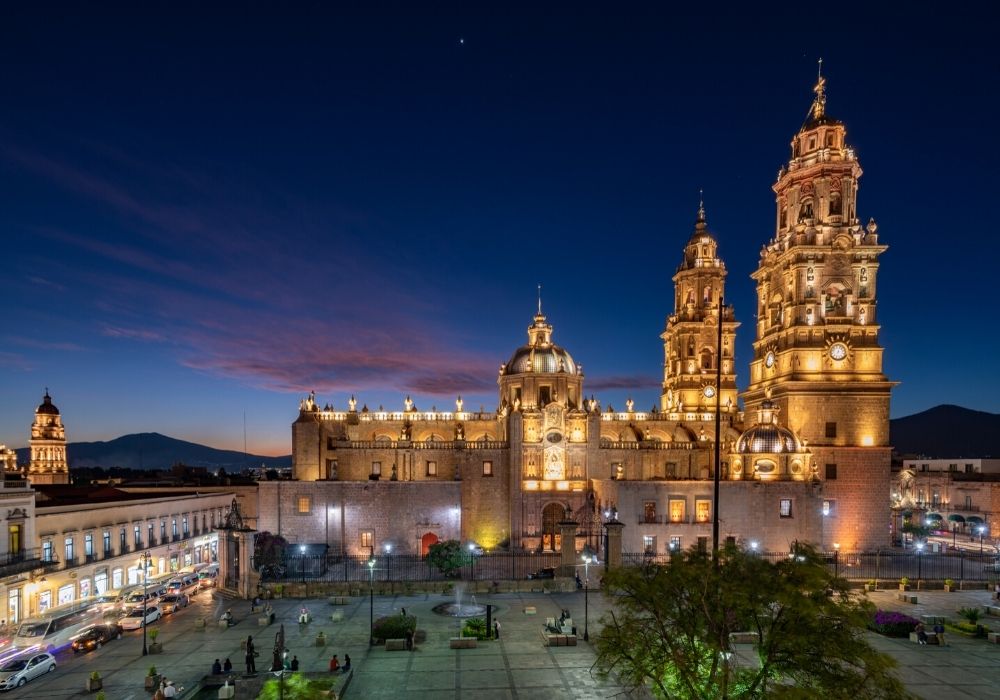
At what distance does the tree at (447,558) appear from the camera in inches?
1646

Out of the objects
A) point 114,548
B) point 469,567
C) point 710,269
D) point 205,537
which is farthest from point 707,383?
point 114,548

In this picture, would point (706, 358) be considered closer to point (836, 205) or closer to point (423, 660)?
point (836, 205)

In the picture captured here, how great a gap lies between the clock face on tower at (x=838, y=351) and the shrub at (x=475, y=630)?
138 ft

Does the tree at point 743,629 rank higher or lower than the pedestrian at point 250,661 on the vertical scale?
higher

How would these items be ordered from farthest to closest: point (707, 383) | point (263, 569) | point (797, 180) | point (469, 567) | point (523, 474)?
1. point (707, 383)
2. point (797, 180)
3. point (523, 474)
4. point (469, 567)
5. point (263, 569)

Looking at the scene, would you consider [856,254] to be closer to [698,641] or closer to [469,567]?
[469,567]

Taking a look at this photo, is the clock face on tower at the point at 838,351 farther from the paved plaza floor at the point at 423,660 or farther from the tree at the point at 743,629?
the tree at the point at 743,629

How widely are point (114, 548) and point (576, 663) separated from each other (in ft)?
118

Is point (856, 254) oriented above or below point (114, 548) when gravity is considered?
above

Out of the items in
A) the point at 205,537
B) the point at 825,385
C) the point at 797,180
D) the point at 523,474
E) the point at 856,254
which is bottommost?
the point at 205,537

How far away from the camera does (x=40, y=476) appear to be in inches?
3164

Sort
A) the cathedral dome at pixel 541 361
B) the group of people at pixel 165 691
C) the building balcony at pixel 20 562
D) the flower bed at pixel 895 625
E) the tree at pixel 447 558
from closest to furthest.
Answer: the group of people at pixel 165 691
the flower bed at pixel 895 625
the building balcony at pixel 20 562
the tree at pixel 447 558
the cathedral dome at pixel 541 361

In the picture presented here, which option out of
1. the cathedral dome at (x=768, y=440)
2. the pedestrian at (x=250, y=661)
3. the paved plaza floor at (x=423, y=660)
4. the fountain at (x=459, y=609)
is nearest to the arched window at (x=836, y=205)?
the cathedral dome at (x=768, y=440)

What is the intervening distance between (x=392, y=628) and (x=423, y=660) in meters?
2.81
